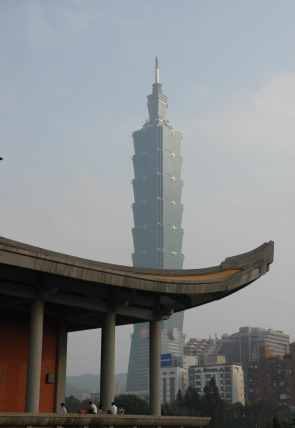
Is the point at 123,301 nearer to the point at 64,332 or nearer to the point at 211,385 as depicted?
the point at 64,332

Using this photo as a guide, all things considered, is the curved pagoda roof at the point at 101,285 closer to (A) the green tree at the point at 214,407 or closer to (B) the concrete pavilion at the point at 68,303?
(B) the concrete pavilion at the point at 68,303

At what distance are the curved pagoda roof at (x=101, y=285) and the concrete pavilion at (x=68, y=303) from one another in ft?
0.12

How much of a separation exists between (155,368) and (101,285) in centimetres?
629

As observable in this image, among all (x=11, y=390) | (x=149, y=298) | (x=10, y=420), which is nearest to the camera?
(x=10, y=420)

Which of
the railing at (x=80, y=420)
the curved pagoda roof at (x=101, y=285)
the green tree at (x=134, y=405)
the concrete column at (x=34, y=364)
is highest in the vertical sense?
the curved pagoda roof at (x=101, y=285)

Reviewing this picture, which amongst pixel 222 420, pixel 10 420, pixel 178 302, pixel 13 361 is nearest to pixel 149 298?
pixel 178 302

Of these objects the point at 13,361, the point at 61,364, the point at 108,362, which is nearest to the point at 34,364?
the point at 108,362

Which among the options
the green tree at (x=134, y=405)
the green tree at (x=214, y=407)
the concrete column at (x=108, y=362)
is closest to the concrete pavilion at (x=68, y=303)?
the concrete column at (x=108, y=362)

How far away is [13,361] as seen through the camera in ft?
88.8

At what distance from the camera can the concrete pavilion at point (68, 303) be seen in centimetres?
2248

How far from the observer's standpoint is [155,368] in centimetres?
2916

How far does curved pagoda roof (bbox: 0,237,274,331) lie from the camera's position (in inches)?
852

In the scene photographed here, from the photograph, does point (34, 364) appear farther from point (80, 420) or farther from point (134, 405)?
point (134, 405)

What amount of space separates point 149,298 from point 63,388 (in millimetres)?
6242
